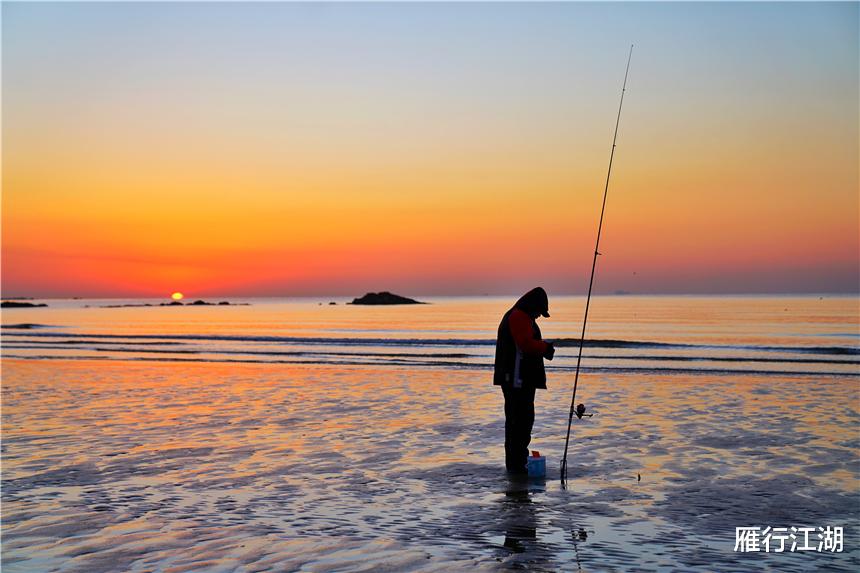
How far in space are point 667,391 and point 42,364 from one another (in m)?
17.5

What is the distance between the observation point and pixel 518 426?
27.4ft

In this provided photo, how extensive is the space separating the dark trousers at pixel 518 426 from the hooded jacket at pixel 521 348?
11 cm

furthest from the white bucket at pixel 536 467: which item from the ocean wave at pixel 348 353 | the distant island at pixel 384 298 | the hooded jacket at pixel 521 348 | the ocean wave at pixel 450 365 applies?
the distant island at pixel 384 298

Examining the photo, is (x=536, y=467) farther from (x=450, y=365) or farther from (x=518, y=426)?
(x=450, y=365)

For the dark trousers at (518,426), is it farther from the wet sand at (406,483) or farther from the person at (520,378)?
the wet sand at (406,483)

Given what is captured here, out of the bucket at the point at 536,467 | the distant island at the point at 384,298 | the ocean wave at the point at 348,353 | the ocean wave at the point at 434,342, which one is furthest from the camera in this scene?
the distant island at the point at 384,298

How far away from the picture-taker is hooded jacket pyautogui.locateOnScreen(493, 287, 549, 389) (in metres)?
8.27

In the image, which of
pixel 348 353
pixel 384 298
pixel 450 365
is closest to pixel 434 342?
pixel 348 353

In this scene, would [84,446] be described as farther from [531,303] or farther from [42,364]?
[42,364]

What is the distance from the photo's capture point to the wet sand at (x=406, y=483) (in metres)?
5.68

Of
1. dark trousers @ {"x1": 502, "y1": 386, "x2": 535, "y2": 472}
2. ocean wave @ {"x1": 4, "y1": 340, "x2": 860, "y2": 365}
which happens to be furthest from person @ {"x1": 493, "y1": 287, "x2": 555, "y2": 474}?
ocean wave @ {"x1": 4, "y1": 340, "x2": 860, "y2": 365}

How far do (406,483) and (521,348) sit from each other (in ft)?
5.97

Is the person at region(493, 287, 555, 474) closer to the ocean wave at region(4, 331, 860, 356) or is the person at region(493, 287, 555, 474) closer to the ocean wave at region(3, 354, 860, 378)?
the ocean wave at region(3, 354, 860, 378)

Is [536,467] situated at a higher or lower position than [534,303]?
lower
